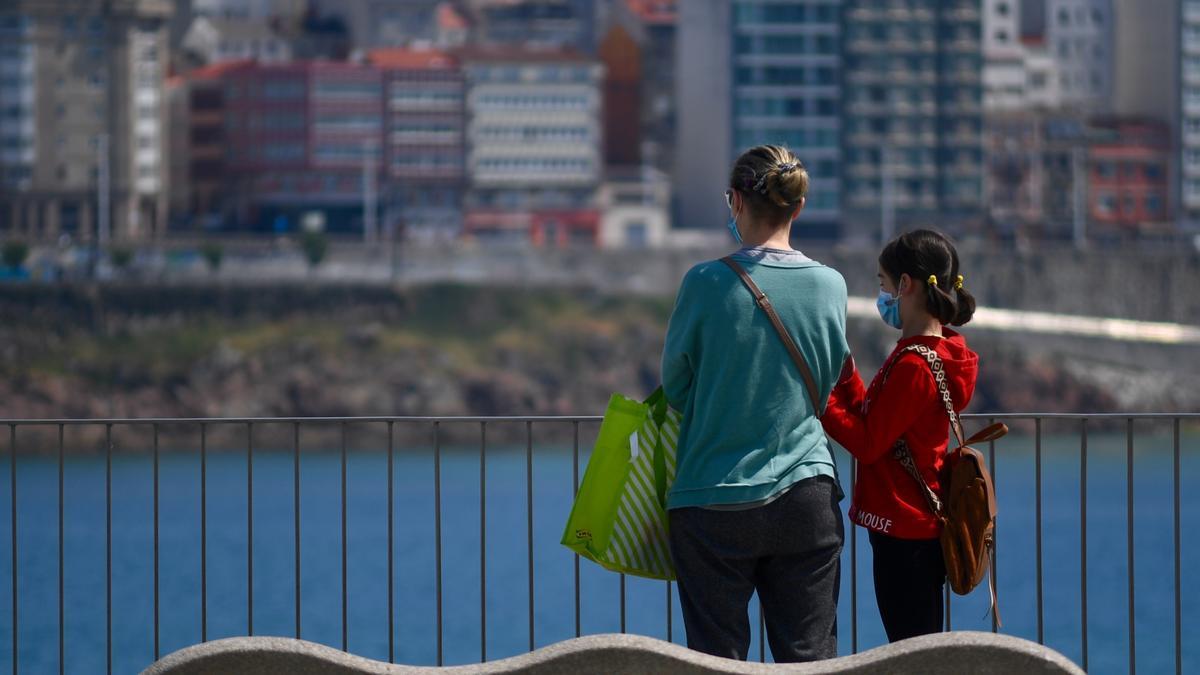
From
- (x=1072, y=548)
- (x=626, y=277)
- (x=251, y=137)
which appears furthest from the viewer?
(x=251, y=137)

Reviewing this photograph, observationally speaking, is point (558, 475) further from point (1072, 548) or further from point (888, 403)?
point (888, 403)

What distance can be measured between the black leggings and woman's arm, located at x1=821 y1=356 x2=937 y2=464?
0.25 m

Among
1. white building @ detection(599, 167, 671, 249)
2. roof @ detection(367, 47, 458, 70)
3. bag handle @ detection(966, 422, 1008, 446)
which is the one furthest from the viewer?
roof @ detection(367, 47, 458, 70)

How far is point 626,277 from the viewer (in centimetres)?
7331

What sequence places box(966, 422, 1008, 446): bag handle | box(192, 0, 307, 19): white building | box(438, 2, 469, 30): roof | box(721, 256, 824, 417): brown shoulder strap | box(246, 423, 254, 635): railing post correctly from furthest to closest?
box(192, 0, 307, 19): white building → box(438, 2, 469, 30): roof → box(246, 423, 254, 635): railing post → box(966, 422, 1008, 446): bag handle → box(721, 256, 824, 417): brown shoulder strap

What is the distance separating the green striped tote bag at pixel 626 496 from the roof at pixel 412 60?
256ft

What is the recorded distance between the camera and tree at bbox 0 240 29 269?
71250 millimetres

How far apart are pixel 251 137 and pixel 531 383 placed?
20565 mm

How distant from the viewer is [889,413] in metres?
4.96

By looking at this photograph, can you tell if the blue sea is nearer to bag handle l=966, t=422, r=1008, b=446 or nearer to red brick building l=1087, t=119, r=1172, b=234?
bag handle l=966, t=422, r=1008, b=446

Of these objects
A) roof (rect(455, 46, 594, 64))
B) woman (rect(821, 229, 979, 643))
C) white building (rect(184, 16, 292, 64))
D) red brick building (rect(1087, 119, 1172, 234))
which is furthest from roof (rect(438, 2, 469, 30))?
woman (rect(821, 229, 979, 643))

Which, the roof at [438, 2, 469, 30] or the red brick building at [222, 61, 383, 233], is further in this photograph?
the roof at [438, 2, 469, 30]

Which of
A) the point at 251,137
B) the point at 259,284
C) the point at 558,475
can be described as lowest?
the point at 558,475

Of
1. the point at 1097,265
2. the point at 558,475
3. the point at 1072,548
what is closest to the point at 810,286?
the point at 1072,548
